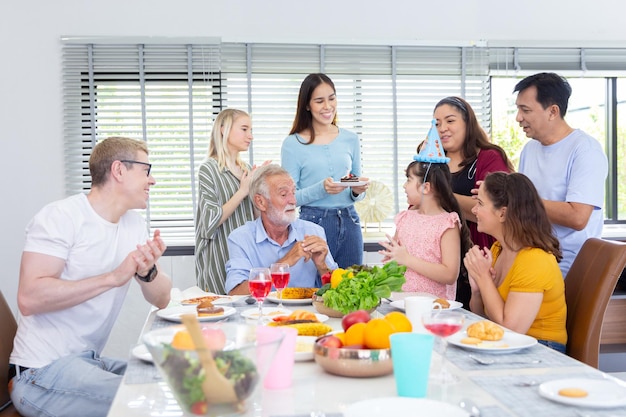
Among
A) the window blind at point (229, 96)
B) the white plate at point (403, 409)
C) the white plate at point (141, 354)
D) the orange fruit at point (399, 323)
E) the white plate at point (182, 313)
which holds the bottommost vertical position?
the white plate at point (182, 313)

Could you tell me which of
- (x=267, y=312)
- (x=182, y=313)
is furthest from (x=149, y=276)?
(x=267, y=312)

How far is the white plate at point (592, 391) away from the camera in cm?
128

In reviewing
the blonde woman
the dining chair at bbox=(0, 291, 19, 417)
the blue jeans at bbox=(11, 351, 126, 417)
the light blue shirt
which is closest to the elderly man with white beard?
the light blue shirt

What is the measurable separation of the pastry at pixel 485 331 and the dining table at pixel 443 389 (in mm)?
86

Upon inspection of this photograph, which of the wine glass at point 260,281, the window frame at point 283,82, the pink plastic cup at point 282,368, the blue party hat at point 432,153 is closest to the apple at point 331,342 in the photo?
the pink plastic cup at point 282,368

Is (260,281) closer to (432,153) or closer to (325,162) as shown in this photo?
(432,153)

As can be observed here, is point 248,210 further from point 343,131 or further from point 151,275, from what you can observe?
point 151,275

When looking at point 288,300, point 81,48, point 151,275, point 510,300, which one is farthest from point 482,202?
point 81,48

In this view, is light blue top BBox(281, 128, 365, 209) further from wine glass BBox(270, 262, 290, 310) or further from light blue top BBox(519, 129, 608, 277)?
wine glass BBox(270, 262, 290, 310)

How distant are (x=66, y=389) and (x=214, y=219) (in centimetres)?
160

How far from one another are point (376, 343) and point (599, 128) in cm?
428

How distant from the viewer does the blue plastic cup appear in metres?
1.31

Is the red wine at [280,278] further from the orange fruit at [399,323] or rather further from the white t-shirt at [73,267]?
the orange fruit at [399,323]

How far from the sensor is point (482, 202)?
8.42ft
